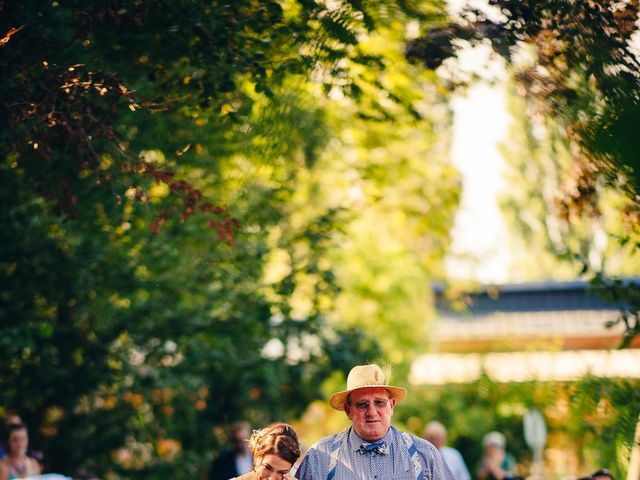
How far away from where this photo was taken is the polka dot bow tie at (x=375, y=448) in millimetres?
5676

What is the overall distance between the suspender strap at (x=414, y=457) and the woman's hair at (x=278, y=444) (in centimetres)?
67

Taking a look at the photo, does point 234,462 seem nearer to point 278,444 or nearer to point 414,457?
point 414,457

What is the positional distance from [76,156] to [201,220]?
16.1ft

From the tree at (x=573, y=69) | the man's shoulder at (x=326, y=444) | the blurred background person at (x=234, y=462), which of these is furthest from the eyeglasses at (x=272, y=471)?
the blurred background person at (x=234, y=462)

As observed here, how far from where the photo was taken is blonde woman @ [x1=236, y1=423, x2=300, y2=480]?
5.30 meters

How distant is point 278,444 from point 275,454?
0.17 ft

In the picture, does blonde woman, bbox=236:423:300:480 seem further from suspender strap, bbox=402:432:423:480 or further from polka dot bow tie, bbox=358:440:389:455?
suspender strap, bbox=402:432:423:480

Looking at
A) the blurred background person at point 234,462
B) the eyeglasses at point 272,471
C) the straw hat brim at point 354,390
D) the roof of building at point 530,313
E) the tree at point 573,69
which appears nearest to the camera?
the eyeglasses at point 272,471

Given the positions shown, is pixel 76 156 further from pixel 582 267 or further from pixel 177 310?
pixel 177 310

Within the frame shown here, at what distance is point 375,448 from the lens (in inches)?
224

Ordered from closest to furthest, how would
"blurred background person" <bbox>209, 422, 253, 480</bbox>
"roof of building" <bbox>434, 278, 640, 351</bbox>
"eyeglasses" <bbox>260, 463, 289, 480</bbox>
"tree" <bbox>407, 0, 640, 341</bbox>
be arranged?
"eyeglasses" <bbox>260, 463, 289, 480</bbox>, "tree" <bbox>407, 0, 640, 341</bbox>, "blurred background person" <bbox>209, 422, 253, 480</bbox>, "roof of building" <bbox>434, 278, 640, 351</bbox>

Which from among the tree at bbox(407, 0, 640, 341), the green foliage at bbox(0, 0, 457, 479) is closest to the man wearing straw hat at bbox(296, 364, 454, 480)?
the tree at bbox(407, 0, 640, 341)

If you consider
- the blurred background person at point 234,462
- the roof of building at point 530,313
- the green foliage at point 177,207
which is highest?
the green foliage at point 177,207

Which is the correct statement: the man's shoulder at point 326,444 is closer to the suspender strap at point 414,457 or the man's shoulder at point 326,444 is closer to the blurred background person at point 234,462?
the suspender strap at point 414,457
